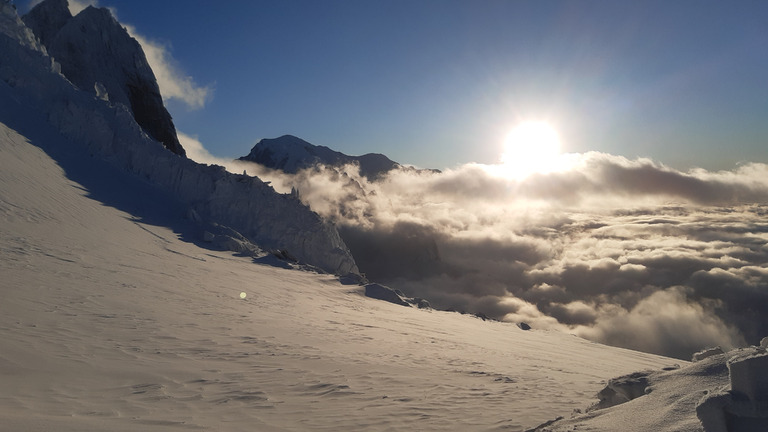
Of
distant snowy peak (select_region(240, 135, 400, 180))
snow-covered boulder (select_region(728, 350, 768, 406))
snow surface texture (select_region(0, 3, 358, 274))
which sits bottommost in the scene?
snow-covered boulder (select_region(728, 350, 768, 406))

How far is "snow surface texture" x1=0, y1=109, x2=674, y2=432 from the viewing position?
7.50 m

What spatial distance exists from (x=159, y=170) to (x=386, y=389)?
37806 mm

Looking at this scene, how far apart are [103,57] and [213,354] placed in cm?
5756

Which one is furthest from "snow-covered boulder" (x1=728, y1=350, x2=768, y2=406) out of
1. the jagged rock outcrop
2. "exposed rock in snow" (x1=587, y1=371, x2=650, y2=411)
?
the jagged rock outcrop

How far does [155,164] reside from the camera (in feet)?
132

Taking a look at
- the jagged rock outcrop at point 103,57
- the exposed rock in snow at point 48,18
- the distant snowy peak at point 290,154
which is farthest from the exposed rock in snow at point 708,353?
the distant snowy peak at point 290,154

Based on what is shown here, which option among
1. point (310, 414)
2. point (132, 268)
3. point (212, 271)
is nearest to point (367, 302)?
point (212, 271)

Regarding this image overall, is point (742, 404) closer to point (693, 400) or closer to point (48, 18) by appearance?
point (693, 400)

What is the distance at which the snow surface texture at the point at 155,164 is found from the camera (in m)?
36.0

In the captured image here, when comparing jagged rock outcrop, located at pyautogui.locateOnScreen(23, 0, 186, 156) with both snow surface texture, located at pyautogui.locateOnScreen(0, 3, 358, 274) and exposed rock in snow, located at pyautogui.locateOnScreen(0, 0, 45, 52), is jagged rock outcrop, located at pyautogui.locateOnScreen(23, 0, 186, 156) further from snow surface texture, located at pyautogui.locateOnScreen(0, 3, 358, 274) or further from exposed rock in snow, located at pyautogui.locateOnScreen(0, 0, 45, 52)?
snow surface texture, located at pyautogui.locateOnScreen(0, 3, 358, 274)

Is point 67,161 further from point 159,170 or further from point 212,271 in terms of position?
point 212,271

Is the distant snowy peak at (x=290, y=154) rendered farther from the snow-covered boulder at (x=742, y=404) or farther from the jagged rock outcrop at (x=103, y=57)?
the snow-covered boulder at (x=742, y=404)

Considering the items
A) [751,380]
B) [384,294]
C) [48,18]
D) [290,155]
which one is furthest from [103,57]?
[290,155]

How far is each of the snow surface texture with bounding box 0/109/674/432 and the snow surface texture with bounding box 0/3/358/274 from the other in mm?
11880
